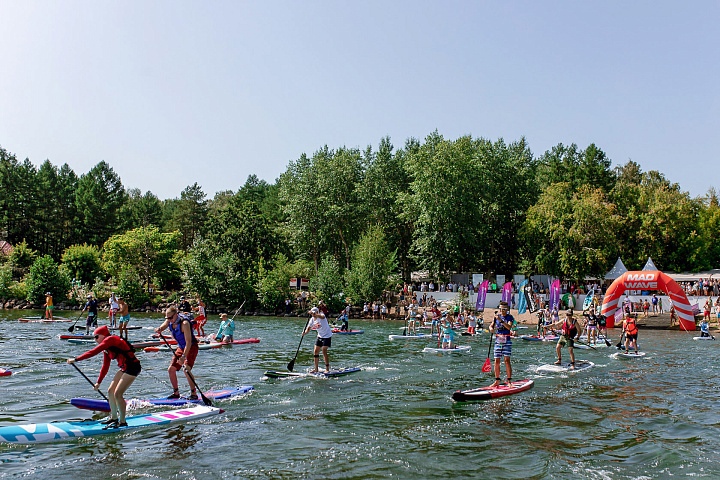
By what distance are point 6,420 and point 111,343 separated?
3915 millimetres

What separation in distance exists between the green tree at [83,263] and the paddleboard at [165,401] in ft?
182

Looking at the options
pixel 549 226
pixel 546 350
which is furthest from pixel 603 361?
pixel 549 226

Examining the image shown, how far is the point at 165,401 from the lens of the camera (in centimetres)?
1438

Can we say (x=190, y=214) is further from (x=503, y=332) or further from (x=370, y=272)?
(x=503, y=332)

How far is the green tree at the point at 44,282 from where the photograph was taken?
5825 centimetres

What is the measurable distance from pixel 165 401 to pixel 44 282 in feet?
168

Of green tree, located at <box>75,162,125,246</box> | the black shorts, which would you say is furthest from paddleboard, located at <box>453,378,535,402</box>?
green tree, located at <box>75,162,125,246</box>

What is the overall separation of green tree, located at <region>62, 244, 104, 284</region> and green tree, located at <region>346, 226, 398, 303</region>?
98.6ft

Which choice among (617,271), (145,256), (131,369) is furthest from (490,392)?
(145,256)

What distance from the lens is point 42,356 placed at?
920 inches

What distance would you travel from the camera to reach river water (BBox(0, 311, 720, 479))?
10352 millimetres

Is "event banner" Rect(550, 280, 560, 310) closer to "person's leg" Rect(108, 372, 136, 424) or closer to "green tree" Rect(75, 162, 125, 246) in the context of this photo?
"person's leg" Rect(108, 372, 136, 424)

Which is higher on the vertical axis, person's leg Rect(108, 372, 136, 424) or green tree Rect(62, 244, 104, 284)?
green tree Rect(62, 244, 104, 284)

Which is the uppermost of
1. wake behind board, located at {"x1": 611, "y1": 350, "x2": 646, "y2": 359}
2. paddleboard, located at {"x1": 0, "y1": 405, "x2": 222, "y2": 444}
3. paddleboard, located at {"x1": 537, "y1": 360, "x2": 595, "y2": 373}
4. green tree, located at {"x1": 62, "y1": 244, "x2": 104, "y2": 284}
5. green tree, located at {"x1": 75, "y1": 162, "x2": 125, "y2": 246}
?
green tree, located at {"x1": 75, "y1": 162, "x2": 125, "y2": 246}
